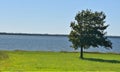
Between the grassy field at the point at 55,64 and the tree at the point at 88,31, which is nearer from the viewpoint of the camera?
the grassy field at the point at 55,64

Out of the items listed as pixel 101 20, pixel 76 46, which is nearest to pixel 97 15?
pixel 101 20

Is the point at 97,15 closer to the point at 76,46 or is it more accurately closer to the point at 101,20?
the point at 101,20

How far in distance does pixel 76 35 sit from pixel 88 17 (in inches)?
152

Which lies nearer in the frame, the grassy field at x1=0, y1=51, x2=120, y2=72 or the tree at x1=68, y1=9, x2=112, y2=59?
the grassy field at x1=0, y1=51, x2=120, y2=72

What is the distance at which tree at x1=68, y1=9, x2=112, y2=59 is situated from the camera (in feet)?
259

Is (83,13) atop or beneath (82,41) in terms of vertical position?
atop

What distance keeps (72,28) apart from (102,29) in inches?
215

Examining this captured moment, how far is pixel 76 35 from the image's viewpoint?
80750 mm

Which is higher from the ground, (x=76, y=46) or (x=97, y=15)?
(x=97, y=15)

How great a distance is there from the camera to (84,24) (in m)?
80.8

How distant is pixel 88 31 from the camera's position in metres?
79.6

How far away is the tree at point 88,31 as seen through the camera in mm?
78931

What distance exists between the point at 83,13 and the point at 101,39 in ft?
20.2

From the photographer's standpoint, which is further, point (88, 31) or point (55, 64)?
point (88, 31)
